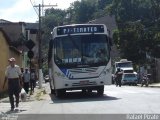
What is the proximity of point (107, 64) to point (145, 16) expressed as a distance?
6753 cm

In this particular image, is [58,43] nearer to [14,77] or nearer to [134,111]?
[14,77]

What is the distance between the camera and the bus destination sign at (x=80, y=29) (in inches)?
1005

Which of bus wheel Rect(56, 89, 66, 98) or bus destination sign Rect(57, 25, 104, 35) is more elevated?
bus destination sign Rect(57, 25, 104, 35)

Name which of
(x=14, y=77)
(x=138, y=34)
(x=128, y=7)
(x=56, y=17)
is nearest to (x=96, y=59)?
(x=14, y=77)

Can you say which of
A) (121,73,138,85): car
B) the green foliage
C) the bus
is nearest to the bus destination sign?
the bus

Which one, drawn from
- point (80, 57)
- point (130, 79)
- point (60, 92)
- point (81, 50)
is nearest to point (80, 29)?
point (81, 50)

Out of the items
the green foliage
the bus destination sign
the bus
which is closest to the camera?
the bus

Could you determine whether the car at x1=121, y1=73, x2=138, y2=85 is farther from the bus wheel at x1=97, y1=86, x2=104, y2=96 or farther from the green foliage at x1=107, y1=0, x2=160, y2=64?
the bus wheel at x1=97, y1=86, x2=104, y2=96

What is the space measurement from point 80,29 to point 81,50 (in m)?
1.10

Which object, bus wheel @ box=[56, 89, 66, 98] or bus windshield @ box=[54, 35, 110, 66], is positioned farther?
bus wheel @ box=[56, 89, 66, 98]

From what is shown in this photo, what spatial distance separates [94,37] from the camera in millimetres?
25422

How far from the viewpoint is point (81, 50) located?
25.3m

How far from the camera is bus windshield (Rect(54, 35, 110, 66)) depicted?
25141mm

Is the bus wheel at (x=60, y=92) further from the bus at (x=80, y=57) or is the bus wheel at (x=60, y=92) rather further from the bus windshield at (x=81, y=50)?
the bus windshield at (x=81, y=50)
